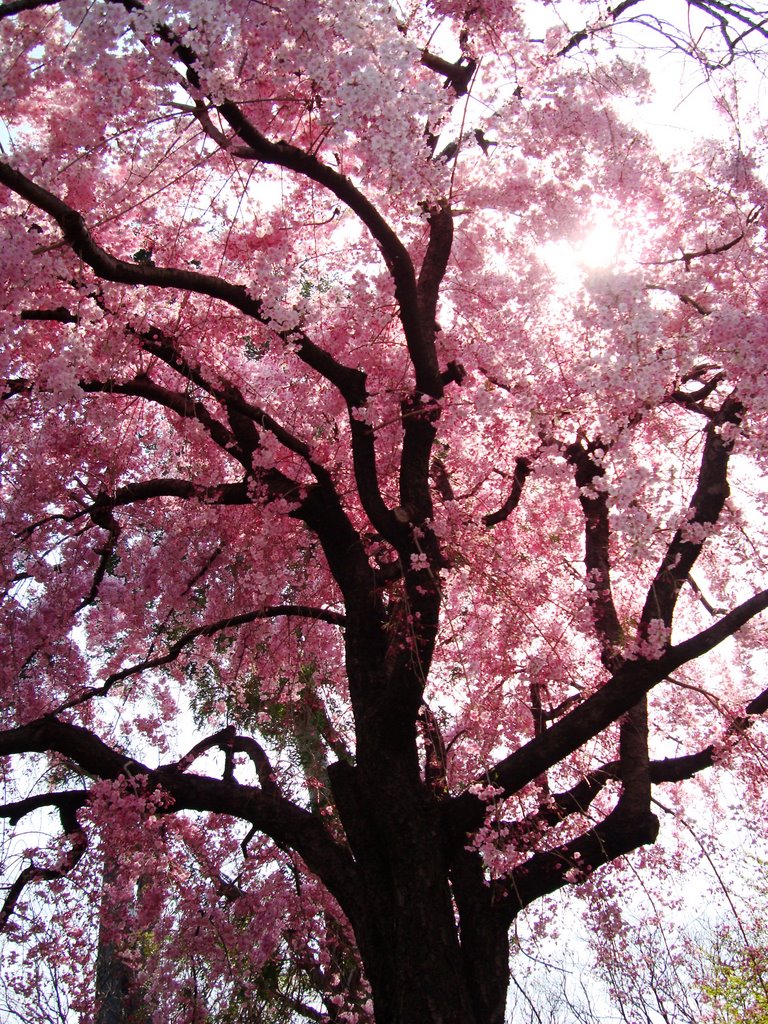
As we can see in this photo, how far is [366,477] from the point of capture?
502 centimetres

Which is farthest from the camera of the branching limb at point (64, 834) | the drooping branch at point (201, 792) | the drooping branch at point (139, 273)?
the branching limb at point (64, 834)

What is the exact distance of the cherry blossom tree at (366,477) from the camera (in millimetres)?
4258

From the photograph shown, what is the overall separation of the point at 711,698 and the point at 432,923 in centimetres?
231

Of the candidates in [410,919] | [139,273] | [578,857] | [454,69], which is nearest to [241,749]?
[410,919]

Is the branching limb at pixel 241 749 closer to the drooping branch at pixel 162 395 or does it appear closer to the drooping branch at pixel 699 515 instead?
the drooping branch at pixel 162 395

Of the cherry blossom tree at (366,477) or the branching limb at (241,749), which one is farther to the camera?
the branching limb at (241,749)

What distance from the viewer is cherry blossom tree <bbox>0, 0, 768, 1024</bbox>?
426 cm

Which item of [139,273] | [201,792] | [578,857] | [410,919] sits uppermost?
[139,273]

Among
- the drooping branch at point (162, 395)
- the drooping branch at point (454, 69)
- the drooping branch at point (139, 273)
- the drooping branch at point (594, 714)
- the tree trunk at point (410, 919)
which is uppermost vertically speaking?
the drooping branch at point (454, 69)

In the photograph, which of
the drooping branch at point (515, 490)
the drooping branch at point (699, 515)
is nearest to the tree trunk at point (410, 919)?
the drooping branch at point (699, 515)

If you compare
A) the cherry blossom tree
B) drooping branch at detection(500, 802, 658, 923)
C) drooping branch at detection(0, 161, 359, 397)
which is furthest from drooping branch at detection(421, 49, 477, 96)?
drooping branch at detection(500, 802, 658, 923)

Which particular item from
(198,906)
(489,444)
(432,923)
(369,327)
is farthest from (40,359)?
(432,923)

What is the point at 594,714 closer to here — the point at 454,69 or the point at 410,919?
the point at 410,919

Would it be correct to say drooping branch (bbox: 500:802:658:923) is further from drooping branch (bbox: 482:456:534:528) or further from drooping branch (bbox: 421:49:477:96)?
drooping branch (bbox: 421:49:477:96)
